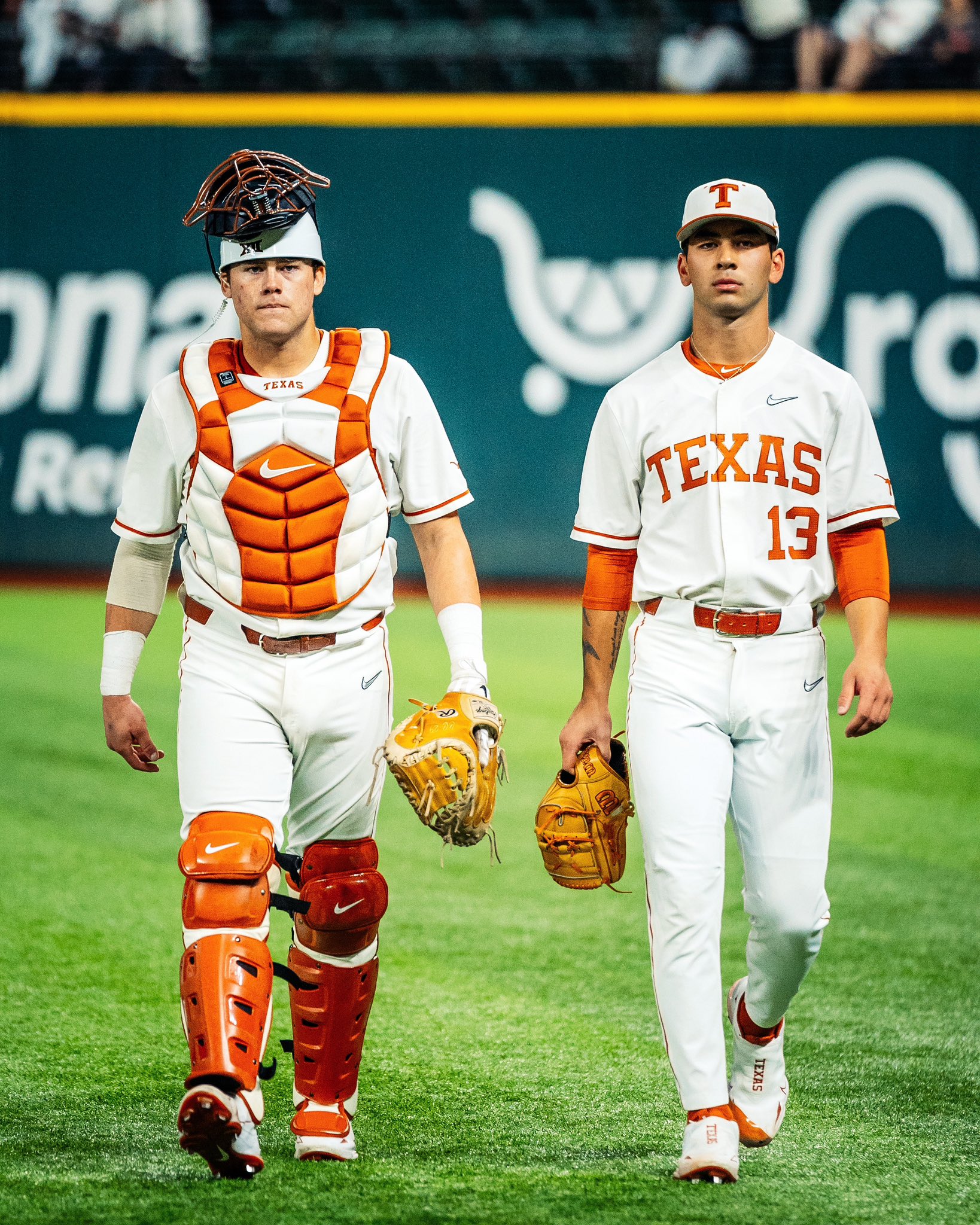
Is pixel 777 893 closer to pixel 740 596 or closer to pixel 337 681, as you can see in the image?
pixel 740 596

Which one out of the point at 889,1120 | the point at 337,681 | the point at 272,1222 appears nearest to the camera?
the point at 272,1222

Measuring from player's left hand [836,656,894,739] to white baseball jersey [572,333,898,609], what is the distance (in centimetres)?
20

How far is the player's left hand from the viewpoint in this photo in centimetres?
375

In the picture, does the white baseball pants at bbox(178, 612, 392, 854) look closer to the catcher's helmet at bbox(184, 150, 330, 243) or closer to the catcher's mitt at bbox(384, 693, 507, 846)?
the catcher's mitt at bbox(384, 693, 507, 846)

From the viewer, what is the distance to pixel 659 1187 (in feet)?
11.5

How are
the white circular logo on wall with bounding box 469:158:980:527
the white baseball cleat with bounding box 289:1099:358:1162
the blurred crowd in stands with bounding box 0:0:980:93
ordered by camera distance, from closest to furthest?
the white baseball cleat with bounding box 289:1099:358:1162 < the white circular logo on wall with bounding box 469:158:980:527 < the blurred crowd in stands with bounding box 0:0:980:93

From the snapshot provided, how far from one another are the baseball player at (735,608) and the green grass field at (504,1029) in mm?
353

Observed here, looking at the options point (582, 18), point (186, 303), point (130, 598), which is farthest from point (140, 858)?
point (582, 18)

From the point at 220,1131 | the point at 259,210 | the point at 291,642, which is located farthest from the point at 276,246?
the point at 220,1131

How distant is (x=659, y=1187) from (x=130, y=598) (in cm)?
181

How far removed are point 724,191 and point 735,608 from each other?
96 cm

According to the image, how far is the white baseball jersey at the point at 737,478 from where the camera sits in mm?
3787

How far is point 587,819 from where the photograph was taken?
3.96m

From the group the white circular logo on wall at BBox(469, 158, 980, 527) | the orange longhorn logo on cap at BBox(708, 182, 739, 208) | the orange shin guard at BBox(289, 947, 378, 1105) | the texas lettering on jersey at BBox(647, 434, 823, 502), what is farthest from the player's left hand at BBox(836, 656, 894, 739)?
the white circular logo on wall at BBox(469, 158, 980, 527)
